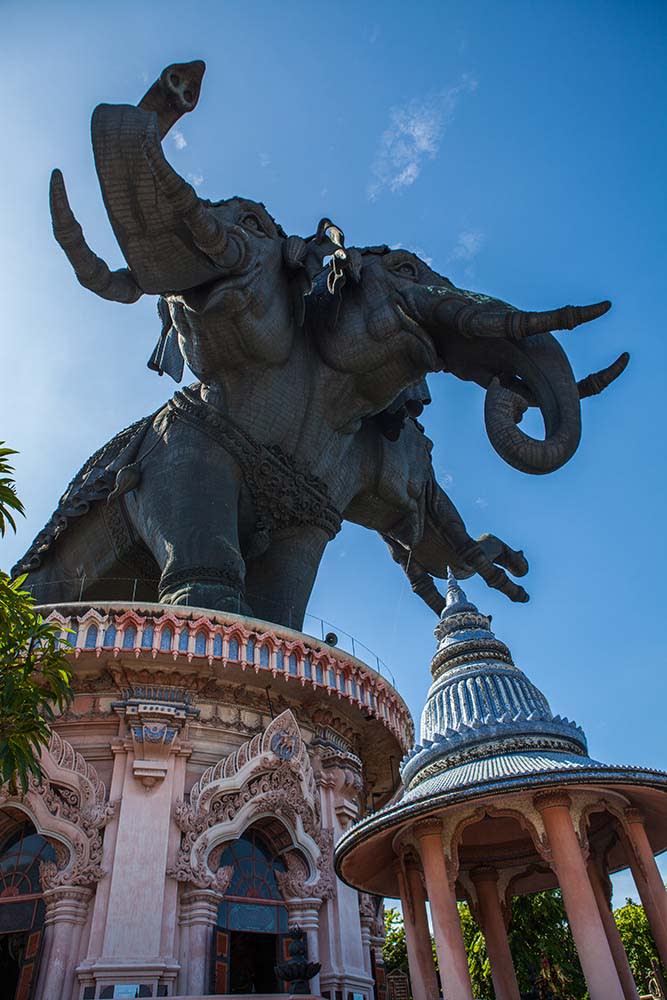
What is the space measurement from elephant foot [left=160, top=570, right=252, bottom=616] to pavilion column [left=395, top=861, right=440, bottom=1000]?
6165mm

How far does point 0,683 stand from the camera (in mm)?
8562

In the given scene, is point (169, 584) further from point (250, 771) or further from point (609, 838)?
point (609, 838)

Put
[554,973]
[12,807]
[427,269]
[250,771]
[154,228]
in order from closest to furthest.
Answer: [12,807] → [250,771] → [154,228] → [427,269] → [554,973]

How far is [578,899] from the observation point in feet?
22.5

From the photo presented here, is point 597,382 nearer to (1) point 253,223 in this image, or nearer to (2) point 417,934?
(1) point 253,223

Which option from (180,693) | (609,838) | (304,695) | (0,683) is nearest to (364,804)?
(304,695)

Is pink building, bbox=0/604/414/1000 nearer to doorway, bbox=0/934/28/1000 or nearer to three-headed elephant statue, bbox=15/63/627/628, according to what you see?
doorway, bbox=0/934/28/1000

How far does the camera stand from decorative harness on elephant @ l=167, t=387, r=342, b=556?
53.8ft

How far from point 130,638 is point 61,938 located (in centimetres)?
415

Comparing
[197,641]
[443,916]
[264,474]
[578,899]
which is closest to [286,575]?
[264,474]

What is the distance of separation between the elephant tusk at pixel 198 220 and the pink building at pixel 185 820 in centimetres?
686

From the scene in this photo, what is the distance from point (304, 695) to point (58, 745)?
4159 mm

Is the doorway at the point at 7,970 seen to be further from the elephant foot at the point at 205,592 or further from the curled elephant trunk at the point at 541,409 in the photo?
the curled elephant trunk at the point at 541,409

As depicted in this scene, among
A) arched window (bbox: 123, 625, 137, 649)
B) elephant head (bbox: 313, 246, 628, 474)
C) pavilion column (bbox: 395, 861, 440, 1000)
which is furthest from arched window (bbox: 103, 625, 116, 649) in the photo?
elephant head (bbox: 313, 246, 628, 474)
